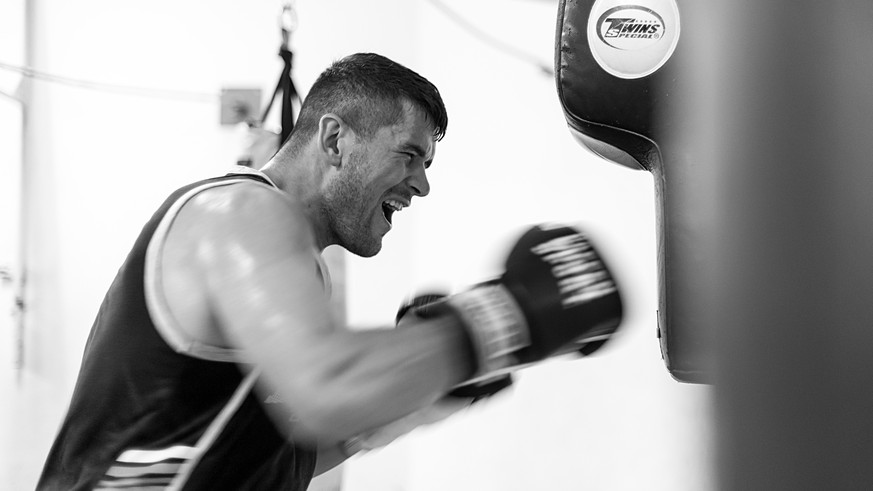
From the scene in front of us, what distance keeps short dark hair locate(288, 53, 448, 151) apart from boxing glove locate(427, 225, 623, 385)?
376mm

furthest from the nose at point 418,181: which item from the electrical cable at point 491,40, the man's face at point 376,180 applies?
the electrical cable at point 491,40

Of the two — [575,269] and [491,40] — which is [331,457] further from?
[491,40]

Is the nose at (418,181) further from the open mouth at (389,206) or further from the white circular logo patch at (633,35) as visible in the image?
the white circular logo patch at (633,35)

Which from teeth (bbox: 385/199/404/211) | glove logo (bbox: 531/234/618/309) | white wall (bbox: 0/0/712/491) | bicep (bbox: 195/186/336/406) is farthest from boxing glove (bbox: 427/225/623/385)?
white wall (bbox: 0/0/712/491)

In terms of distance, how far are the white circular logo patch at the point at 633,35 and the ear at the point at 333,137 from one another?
0.42m

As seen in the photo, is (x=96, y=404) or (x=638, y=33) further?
(x=96, y=404)

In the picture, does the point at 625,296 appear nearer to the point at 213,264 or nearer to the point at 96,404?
the point at 213,264

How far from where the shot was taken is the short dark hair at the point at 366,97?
1.19 meters

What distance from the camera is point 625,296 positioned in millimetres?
910

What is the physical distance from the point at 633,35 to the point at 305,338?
465mm

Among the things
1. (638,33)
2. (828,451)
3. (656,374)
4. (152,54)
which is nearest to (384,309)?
(656,374)

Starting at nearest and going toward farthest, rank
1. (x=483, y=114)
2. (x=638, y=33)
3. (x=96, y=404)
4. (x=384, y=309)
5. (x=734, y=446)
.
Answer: (x=734, y=446) < (x=638, y=33) < (x=96, y=404) < (x=483, y=114) < (x=384, y=309)

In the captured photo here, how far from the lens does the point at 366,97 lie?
1195 millimetres

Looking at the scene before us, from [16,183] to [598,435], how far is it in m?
2.42
